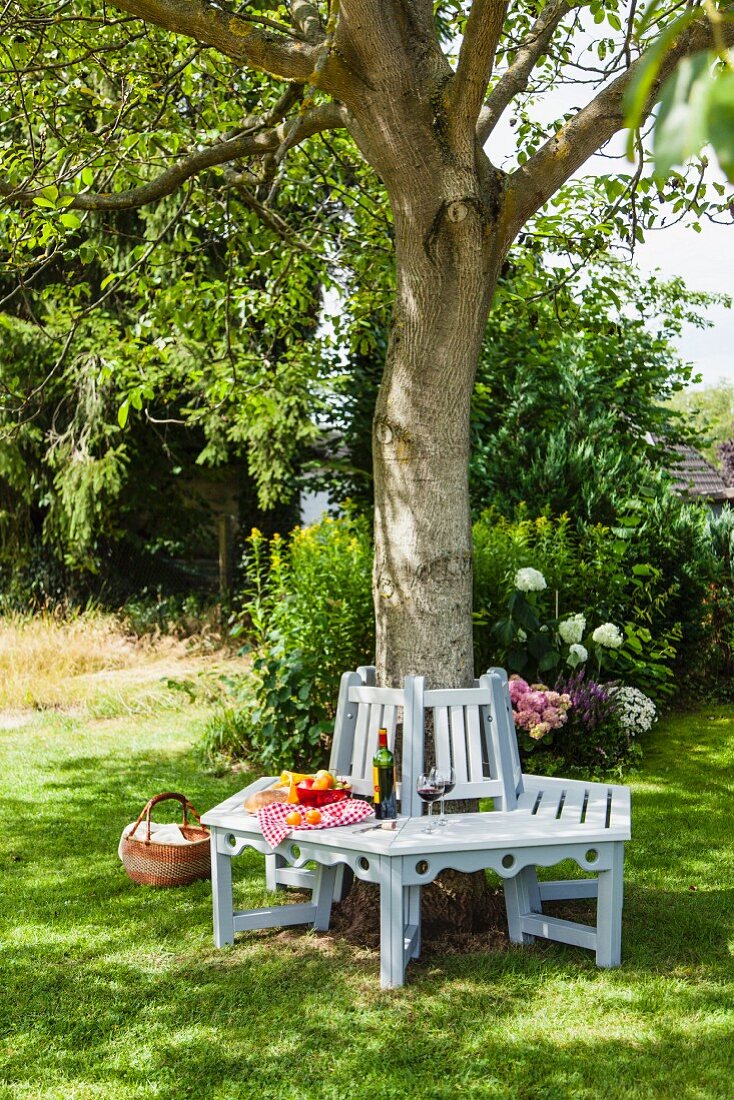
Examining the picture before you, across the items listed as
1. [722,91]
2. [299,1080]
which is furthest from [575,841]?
[722,91]

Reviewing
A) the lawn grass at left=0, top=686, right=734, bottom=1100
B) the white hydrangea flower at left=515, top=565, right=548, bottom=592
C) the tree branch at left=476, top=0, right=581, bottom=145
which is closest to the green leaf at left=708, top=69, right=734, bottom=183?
the lawn grass at left=0, top=686, right=734, bottom=1100

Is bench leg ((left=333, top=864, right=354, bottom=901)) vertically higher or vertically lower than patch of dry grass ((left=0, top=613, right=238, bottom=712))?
lower

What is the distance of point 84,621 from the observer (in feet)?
37.1

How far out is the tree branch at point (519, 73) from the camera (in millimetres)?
4566

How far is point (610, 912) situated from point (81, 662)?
23.7 feet

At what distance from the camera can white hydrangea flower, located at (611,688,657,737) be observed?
7.27 m

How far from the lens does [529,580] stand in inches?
276

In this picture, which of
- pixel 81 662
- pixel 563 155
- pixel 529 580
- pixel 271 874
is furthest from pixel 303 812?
pixel 81 662

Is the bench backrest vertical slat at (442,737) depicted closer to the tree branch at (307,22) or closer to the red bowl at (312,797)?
the red bowl at (312,797)

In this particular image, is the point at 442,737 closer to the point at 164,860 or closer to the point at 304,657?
the point at 164,860

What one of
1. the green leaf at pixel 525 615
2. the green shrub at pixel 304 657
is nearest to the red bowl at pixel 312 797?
the green shrub at pixel 304 657

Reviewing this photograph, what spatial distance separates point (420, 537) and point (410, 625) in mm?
366

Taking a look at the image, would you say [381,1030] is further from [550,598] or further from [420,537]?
[550,598]

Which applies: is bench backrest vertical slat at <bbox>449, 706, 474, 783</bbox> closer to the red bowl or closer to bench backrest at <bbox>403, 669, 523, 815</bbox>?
bench backrest at <bbox>403, 669, 523, 815</bbox>
